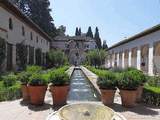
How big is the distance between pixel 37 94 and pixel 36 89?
14cm

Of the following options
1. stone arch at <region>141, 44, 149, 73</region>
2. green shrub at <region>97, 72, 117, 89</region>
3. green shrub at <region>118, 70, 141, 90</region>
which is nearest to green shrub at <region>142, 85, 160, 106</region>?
green shrub at <region>118, 70, 141, 90</region>

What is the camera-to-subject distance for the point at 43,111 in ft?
24.4

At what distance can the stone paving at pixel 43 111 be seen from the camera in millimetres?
6916

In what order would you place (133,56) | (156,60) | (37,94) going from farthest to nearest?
(133,56) < (156,60) < (37,94)

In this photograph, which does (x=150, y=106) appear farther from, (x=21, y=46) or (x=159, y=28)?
(x=21, y=46)

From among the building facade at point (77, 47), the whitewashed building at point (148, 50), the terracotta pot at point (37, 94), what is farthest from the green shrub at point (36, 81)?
the building facade at point (77, 47)

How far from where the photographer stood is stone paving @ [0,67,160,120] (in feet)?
22.7

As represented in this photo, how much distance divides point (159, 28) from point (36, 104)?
13656mm

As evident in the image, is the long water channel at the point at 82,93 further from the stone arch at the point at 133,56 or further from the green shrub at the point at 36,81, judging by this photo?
the stone arch at the point at 133,56

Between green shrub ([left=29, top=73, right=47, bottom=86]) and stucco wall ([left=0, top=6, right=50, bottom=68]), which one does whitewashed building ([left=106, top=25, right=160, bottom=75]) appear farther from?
green shrub ([left=29, top=73, right=47, bottom=86])

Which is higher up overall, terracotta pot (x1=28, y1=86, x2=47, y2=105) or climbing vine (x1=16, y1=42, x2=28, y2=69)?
climbing vine (x1=16, y1=42, x2=28, y2=69)

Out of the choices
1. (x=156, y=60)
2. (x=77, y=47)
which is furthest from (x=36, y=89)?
(x=77, y=47)

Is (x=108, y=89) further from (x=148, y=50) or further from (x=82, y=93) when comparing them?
(x=148, y=50)

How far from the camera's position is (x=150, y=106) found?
847 centimetres
